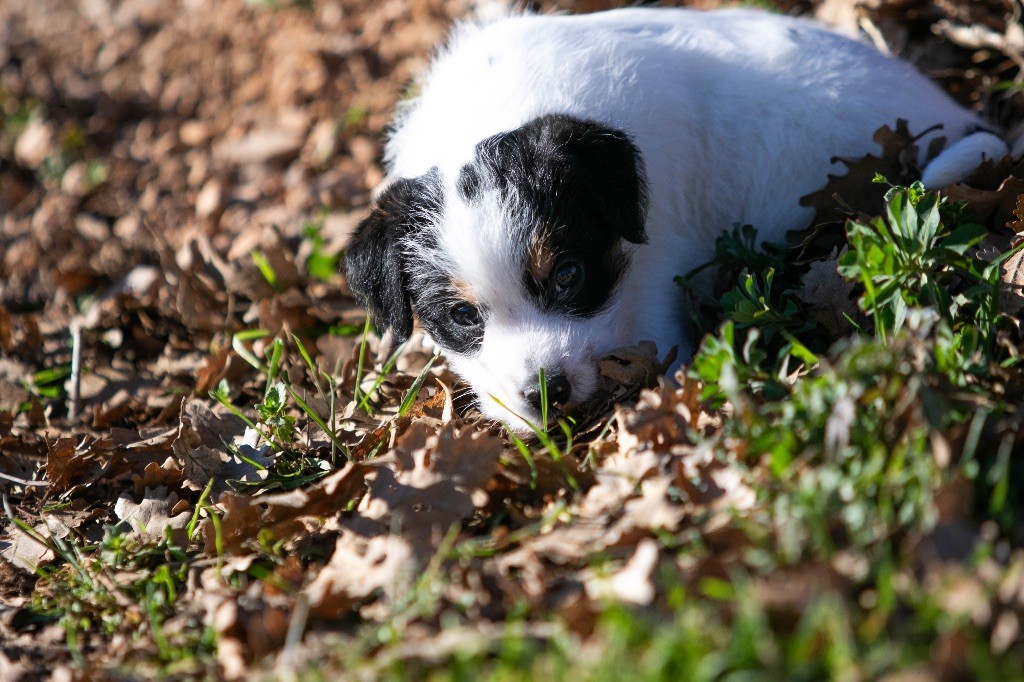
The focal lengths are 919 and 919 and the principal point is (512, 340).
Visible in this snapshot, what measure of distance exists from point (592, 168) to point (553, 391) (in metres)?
0.83

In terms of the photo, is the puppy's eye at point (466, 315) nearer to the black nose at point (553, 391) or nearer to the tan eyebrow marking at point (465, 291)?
the tan eyebrow marking at point (465, 291)

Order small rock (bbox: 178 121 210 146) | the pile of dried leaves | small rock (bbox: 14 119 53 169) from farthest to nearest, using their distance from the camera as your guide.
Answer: small rock (bbox: 14 119 53 169), small rock (bbox: 178 121 210 146), the pile of dried leaves

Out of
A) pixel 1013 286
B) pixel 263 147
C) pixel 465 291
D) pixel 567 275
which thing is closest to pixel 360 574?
pixel 465 291

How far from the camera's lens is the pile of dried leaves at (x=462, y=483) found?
1.96m

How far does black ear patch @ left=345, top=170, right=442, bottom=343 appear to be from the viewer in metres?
3.58

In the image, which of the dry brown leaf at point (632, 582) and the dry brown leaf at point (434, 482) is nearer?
the dry brown leaf at point (632, 582)

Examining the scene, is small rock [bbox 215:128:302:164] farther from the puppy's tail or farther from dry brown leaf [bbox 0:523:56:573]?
the puppy's tail

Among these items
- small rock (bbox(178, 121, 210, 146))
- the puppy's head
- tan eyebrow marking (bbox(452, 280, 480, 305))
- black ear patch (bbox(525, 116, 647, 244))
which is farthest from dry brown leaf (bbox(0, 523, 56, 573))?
small rock (bbox(178, 121, 210, 146))

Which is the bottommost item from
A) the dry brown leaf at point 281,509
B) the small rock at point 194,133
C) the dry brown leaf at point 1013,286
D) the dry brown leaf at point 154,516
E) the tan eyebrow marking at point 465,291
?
the small rock at point 194,133

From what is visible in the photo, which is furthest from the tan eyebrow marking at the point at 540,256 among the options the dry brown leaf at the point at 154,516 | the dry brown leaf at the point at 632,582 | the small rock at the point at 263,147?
the small rock at the point at 263,147

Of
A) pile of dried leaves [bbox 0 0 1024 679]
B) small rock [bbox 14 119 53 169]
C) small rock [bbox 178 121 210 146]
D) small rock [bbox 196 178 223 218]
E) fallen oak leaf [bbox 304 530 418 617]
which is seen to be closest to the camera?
pile of dried leaves [bbox 0 0 1024 679]

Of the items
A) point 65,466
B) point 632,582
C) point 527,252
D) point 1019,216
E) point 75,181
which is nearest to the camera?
point 632,582

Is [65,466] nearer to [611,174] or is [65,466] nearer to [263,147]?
[611,174]

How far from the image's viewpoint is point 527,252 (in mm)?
3355
